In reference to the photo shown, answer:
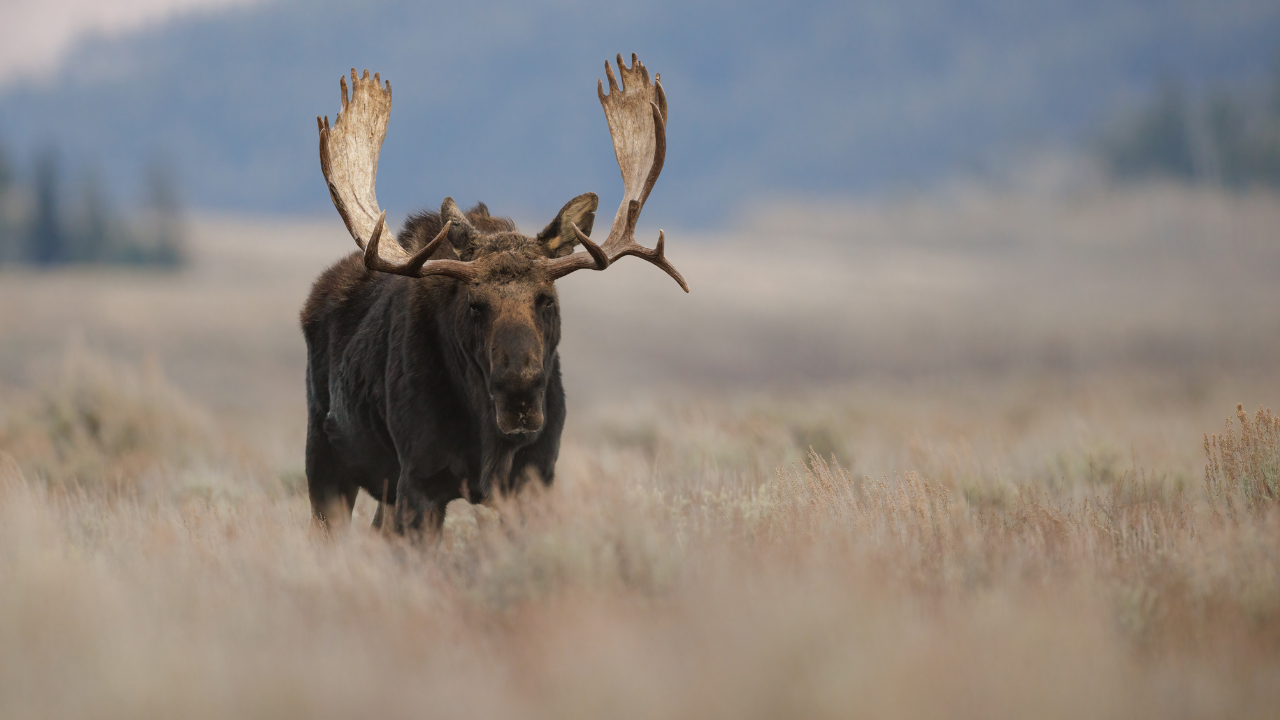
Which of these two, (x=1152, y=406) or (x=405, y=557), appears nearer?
(x=405, y=557)

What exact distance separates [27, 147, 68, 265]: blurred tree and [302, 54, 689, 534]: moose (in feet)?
241

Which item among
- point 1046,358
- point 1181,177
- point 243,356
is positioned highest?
point 1181,177

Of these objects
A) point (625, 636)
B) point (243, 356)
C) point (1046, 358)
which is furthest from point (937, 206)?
point (625, 636)

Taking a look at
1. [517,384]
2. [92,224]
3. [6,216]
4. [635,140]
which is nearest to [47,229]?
[92,224]

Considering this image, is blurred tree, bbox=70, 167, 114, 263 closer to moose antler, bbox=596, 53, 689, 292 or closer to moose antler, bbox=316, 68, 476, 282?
moose antler, bbox=316, 68, 476, 282

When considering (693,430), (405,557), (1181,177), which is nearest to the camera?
(405,557)

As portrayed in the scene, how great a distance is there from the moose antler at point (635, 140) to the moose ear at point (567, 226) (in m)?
0.17

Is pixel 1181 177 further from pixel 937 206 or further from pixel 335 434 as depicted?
pixel 335 434

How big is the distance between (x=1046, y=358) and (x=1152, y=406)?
Result: 30014 millimetres

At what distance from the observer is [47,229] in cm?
6969

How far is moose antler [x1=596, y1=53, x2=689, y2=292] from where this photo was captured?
Answer: 573cm

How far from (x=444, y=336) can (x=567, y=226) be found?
90cm

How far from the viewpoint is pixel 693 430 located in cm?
1113

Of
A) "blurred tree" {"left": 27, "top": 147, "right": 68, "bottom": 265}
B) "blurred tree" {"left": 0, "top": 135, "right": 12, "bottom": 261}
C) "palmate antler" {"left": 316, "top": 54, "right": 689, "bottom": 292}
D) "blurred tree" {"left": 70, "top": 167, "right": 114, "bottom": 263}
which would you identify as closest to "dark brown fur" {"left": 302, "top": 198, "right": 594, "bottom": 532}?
"palmate antler" {"left": 316, "top": 54, "right": 689, "bottom": 292}
